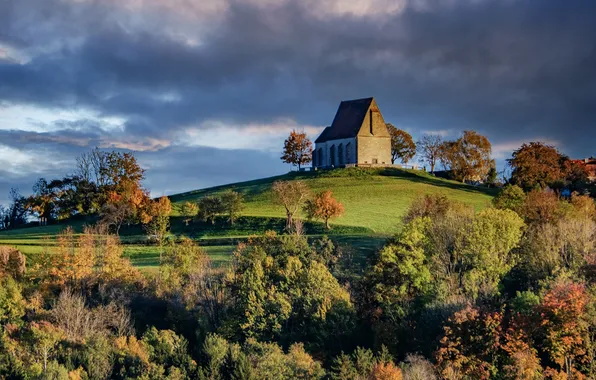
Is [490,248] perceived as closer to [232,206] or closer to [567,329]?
[567,329]

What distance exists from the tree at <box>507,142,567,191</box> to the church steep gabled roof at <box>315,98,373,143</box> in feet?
90.5

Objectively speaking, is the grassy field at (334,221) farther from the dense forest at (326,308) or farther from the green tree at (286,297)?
the green tree at (286,297)

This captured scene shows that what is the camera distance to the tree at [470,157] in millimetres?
113050

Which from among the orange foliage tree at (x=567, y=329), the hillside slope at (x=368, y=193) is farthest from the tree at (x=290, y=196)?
the orange foliage tree at (x=567, y=329)

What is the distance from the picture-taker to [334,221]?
73.5m

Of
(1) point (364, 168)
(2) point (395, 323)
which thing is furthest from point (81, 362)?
(1) point (364, 168)

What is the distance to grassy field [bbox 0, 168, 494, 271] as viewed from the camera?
209 ft

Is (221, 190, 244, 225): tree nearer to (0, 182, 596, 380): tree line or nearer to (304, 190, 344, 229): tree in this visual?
(304, 190, 344, 229): tree

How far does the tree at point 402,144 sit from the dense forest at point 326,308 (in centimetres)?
6909

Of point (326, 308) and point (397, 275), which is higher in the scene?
point (397, 275)

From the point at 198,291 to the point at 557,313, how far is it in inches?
962

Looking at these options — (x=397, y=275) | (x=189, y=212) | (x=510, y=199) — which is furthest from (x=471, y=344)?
(x=189, y=212)

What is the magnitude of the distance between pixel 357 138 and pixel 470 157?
18.8 metres

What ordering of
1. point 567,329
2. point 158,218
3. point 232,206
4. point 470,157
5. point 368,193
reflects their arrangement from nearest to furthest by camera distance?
point 567,329, point 158,218, point 232,206, point 368,193, point 470,157
